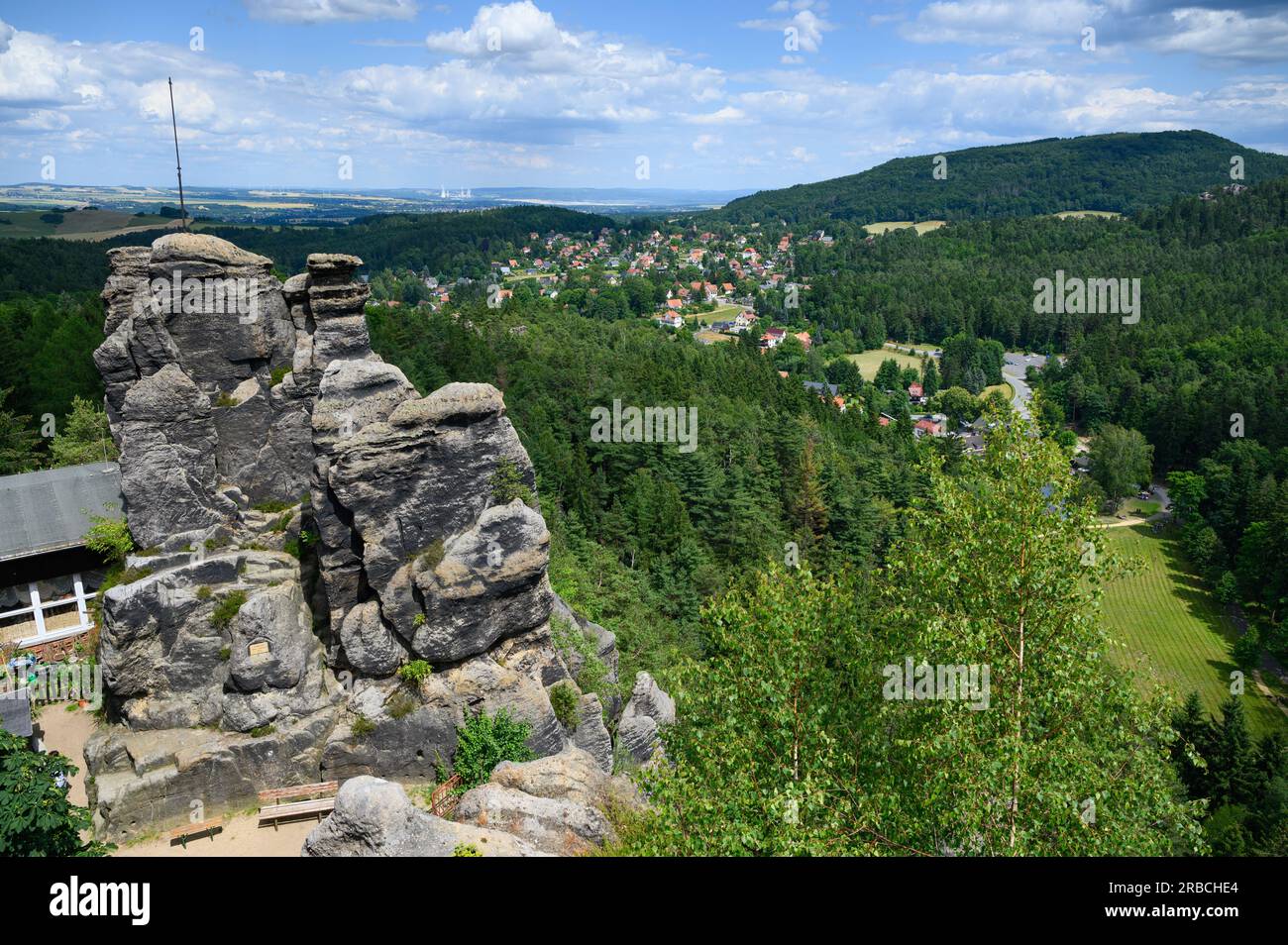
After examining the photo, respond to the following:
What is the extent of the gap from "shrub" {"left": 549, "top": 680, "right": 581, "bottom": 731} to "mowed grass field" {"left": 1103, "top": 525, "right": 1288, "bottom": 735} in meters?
41.4

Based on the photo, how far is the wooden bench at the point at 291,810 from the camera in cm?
1934

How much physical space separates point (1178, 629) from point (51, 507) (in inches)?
2845

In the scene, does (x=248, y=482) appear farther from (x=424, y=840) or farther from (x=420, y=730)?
(x=424, y=840)

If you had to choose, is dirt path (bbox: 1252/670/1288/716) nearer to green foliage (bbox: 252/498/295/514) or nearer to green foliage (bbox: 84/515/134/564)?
green foliage (bbox: 252/498/295/514)

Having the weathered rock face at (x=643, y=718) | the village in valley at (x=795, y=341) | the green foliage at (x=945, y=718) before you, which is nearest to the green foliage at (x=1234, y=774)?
the weathered rock face at (x=643, y=718)

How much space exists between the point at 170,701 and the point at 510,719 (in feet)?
28.7

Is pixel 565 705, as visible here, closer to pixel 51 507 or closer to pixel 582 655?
pixel 582 655

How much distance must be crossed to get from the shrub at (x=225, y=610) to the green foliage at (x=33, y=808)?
8.44 m

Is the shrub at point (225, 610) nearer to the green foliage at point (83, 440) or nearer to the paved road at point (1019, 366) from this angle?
the green foliage at point (83, 440)

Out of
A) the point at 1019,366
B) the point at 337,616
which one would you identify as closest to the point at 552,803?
the point at 337,616

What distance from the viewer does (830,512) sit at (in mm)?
57062

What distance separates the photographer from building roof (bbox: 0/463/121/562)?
2578 centimetres

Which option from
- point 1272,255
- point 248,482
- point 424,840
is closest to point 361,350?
point 248,482

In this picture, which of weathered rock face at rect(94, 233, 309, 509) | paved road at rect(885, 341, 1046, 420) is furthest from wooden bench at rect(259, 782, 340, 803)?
paved road at rect(885, 341, 1046, 420)
